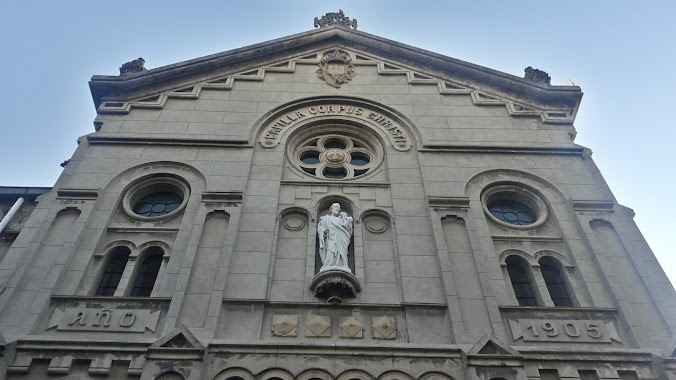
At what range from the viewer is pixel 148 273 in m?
16.1

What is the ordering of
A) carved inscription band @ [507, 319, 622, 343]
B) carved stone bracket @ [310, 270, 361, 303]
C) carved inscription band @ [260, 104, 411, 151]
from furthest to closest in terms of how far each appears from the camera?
1. carved inscription band @ [260, 104, 411, 151]
2. carved stone bracket @ [310, 270, 361, 303]
3. carved inscription band @ [507, 319, 622, 343]

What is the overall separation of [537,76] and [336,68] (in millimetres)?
7498

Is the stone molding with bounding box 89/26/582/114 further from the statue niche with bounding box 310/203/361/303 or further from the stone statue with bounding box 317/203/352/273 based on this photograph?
the stone statue with bounding box 317/203/352/273

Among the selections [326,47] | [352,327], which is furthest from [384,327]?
[326,47]

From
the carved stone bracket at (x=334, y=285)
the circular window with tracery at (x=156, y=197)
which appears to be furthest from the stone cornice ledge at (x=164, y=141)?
the carved stone bracket at (x=334, y=285)

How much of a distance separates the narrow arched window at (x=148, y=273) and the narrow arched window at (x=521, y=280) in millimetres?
9280

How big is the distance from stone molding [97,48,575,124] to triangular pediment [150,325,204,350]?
10140mm

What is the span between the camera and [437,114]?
21.2 metres

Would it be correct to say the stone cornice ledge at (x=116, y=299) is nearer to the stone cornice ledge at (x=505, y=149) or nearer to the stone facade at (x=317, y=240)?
the stone facade at (x=317, y=240)

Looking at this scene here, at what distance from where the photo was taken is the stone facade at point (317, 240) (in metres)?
13.2

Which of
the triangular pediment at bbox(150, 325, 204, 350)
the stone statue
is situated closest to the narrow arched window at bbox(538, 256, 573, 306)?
the stone statue

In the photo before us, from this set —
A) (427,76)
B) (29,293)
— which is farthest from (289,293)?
(427,76)

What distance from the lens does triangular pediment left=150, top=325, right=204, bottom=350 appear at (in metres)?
13.1

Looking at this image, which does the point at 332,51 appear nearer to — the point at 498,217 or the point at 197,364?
the point at 498,217
